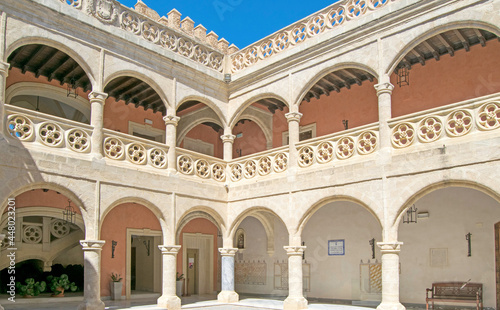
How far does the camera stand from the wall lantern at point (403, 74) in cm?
1176

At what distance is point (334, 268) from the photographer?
1307 centimetres

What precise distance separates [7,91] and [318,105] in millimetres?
7902

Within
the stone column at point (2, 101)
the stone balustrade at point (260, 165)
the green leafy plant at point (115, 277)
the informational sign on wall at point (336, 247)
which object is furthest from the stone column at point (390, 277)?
the stone column at point (2, 101)

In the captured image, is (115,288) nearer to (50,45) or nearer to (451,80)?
(50,45)

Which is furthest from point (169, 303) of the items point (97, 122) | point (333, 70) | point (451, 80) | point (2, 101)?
point (451, 80)

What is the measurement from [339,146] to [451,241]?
3248 millimetres

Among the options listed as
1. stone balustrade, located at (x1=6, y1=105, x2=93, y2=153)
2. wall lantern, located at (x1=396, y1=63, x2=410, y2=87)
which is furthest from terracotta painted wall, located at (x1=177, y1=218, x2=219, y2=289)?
wall lantern, located at (x1=396, y1=63, x2=410, y2=87)

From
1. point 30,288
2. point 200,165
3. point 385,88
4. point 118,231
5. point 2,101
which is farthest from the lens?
point 118,231

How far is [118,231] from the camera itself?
43.7ft

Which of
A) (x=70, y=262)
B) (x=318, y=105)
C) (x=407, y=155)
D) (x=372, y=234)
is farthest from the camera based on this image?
(x=70, y=262)

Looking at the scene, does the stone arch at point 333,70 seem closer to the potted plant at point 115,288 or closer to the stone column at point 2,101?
the stone column at point 2,101

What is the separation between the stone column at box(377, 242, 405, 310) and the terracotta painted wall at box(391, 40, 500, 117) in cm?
388

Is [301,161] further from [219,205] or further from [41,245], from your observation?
[41,245]

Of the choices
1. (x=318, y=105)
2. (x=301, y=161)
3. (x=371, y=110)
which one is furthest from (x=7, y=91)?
(x=371, y=110)
